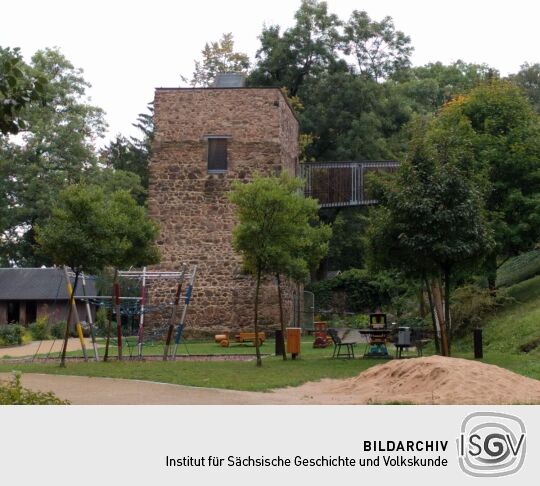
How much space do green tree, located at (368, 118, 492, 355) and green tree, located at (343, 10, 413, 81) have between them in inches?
1116

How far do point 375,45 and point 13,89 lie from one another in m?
45.3

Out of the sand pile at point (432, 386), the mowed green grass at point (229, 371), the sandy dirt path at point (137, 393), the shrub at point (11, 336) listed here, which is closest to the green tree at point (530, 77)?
the shrub at point (11, 336)

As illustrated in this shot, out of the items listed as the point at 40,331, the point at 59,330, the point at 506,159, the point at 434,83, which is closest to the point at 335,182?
the point at 506,159

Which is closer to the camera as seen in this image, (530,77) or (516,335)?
(516,335)

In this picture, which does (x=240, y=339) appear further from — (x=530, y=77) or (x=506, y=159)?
(x=530, y=77)

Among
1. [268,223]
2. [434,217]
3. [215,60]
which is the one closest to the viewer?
[434,217]

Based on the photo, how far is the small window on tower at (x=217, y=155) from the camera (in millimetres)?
35250

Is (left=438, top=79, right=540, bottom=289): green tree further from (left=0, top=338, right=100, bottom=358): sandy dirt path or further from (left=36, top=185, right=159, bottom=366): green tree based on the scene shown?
(left=0, top=338, right=100, bottom=358): sandy dirt path

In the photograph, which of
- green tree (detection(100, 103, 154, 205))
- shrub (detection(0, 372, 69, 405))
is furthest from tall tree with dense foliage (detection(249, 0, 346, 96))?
shrub (detection(0, 372, 69, 405))

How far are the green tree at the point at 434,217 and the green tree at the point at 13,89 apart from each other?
14018 millimetres

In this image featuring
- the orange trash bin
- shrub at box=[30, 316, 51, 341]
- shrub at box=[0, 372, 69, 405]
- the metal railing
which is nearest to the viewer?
shrub at box=[0, 372, 69, 405]

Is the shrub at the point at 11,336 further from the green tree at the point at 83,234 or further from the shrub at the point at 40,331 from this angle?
the green tree at the point at 83,234

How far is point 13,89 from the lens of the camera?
793 cm

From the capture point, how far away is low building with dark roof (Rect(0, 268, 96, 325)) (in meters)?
46.4
